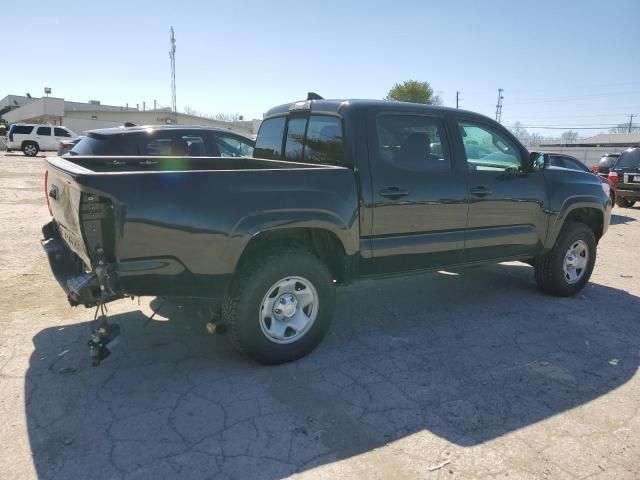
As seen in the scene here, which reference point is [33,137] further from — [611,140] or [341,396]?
[611,140]

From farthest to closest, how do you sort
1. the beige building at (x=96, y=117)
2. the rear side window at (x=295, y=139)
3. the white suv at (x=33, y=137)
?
the beige building at (x=96, y=117) < the white suv at (x=33, y=137) < the rear side window at (x=295, y=139)

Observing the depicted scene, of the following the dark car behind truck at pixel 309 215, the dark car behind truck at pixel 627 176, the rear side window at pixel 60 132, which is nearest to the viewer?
the dark car behind truck at pixel 309 215

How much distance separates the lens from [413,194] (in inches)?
165

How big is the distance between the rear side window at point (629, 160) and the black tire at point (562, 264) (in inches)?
429

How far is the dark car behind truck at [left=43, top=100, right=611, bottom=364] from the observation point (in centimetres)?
307

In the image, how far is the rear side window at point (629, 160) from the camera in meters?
14.6

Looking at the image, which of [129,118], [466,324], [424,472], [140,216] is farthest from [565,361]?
→ [129,118]

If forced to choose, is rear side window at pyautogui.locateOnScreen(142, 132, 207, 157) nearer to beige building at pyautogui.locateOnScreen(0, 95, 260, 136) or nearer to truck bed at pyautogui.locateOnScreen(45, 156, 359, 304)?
truck bed at pyautogui.locateOnScreen(45, 156, 359, 304)

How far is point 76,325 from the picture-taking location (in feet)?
14.4

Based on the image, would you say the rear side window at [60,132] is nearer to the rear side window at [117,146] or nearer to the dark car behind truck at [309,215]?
the rear side window at [117,146]

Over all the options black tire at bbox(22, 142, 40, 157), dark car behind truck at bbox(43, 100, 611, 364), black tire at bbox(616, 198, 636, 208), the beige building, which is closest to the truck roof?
dark car behind truck at bbox(43, 100, 611, 364)

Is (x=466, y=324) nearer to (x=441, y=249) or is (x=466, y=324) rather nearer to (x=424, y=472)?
(x=441, y=249)

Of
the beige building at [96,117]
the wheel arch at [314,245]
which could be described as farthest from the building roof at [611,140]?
the wheel arch at [314,245]

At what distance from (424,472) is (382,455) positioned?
0.24 m
